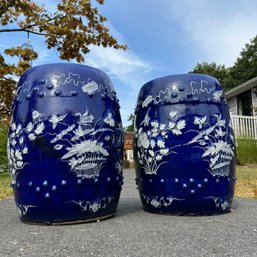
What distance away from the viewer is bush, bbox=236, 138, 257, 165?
12.2m

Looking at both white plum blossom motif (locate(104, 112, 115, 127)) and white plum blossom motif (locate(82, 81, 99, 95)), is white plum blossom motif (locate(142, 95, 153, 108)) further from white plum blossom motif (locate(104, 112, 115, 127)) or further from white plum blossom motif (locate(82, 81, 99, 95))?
white plum blossom motif (locate(82, 81, 99, 95))

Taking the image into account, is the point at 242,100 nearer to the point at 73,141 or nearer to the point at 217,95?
the point at 217,95

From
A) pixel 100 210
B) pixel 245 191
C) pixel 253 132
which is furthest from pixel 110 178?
pixel 253 132

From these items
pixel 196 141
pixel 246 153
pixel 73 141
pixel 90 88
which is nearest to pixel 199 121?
pixel 196 141

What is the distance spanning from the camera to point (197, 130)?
298 centimetres

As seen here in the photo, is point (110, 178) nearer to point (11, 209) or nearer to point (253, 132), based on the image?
point (11, 209)

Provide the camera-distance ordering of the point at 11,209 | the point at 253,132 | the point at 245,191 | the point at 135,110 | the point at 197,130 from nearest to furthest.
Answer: the point at 197,130
the point at 135,110
the point at 11,209
the point at 245,191
the point at 253,132

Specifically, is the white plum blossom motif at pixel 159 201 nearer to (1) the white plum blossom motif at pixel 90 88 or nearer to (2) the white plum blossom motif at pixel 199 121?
(2) the white plum blossom motif at pixel 199 121

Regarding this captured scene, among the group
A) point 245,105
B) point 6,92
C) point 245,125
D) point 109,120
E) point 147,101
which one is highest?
point 245,105

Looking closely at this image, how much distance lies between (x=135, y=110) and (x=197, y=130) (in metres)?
0.68

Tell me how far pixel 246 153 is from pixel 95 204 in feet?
34.2

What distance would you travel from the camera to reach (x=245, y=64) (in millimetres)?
31359

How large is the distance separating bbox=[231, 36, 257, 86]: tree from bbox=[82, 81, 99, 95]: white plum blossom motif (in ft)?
96.3

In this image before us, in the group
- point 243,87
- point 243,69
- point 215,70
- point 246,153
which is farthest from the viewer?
point 215,70
